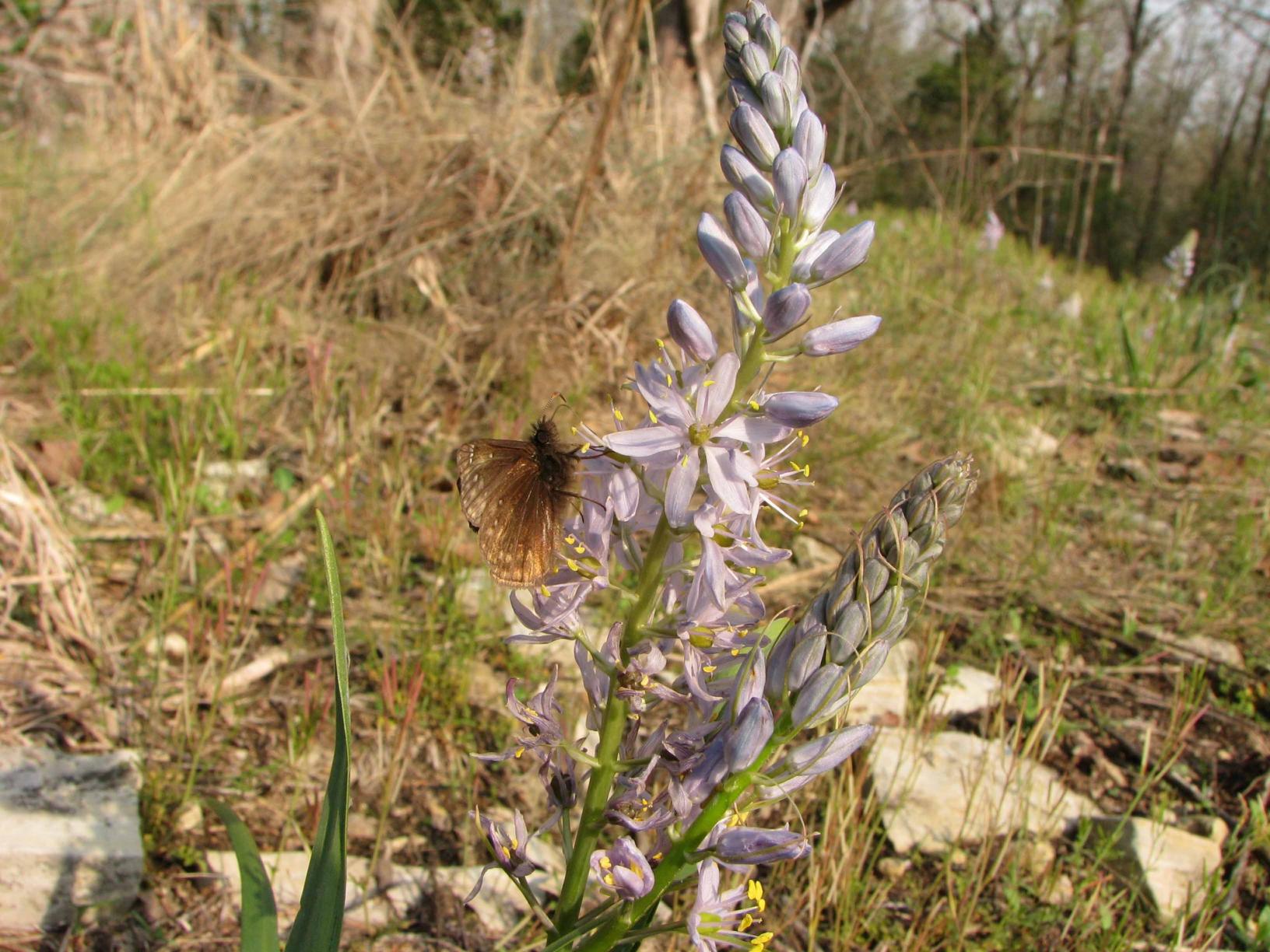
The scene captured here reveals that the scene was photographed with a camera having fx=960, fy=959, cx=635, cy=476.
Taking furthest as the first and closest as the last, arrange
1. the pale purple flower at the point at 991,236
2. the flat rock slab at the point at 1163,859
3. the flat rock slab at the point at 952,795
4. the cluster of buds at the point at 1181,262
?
the pale purple flower at the point at 991,236 < the cluster of buds at the point at 1181,262 < the flat rock slab at the point at 952,795 < the flat rock slab at the point at 1163,859

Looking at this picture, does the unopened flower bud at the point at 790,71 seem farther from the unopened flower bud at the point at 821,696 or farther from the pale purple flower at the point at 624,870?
the pale purple flower at the point at 624,870

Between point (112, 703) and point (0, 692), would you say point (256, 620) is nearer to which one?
point (112, 703)

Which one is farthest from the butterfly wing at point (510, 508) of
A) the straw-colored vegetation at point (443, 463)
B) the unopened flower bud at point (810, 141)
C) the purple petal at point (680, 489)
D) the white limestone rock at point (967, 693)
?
the white limestone rock at point (967, 693)

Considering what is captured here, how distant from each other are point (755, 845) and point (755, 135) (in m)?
1.12

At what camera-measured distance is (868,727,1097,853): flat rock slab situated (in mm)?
2781

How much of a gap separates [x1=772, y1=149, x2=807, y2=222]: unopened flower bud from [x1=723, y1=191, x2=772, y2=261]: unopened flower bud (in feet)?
0.15

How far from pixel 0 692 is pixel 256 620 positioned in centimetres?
76

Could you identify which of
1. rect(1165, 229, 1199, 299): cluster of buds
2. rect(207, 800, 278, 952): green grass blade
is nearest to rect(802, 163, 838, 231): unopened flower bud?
rect(207, 800, 278, 952): green grass blade

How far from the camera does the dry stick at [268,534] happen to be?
3229mm

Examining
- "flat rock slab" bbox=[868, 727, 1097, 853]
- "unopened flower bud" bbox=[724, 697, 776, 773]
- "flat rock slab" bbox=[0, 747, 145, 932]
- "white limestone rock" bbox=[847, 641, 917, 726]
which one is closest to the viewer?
"unopened flower bud" bbox=[724, 697, 776, 773]

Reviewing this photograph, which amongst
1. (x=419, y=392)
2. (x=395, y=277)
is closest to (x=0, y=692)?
(x=419, y=392)

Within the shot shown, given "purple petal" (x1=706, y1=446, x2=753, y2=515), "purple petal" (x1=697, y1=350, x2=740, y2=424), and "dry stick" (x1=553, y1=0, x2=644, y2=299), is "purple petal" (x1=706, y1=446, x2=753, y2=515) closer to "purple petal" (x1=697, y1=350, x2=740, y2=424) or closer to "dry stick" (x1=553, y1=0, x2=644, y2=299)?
"purple petal" (x1=697, y1=350, x2=740, y2=424)

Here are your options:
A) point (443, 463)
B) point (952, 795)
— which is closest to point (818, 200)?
point (952, 795)

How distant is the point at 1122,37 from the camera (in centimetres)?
2936
